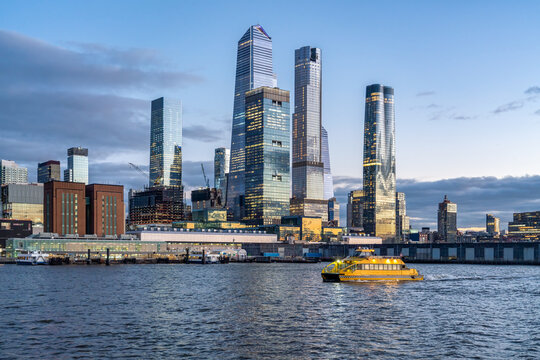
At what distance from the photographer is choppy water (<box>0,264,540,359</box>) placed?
195 ft

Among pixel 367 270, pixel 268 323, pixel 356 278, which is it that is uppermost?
pixel 268 323

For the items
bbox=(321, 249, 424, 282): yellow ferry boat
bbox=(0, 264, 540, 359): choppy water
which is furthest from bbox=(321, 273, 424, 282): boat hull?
bbox=(0, 264, 540, 359): choppy water

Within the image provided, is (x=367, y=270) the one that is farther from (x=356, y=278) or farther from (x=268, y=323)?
(x=268, y=323)

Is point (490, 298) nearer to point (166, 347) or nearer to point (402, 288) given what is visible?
point (402, 288)

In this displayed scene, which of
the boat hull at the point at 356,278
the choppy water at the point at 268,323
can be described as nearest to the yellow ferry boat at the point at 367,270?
the boat hull at the point at 356,278

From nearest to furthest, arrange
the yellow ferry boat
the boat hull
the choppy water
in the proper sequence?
1. the choppy water
2. the boat hull
3. the yellow ferry boat

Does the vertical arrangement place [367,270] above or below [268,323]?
below

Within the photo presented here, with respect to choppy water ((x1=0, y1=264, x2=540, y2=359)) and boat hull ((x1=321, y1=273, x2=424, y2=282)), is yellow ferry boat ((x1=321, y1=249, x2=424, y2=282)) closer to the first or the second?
boat hull ((x1=321, y1=273, x2=424, y2=282))

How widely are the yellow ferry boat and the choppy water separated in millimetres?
16964

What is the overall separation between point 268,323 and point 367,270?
70.7m

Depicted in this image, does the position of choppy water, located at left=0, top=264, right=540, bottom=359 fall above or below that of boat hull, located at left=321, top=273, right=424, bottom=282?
above

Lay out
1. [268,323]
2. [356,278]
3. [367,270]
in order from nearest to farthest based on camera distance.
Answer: [268,323] < [356,278] < [367,270]

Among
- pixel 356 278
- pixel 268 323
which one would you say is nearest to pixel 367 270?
pixel 356 278

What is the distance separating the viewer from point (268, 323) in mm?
76688
